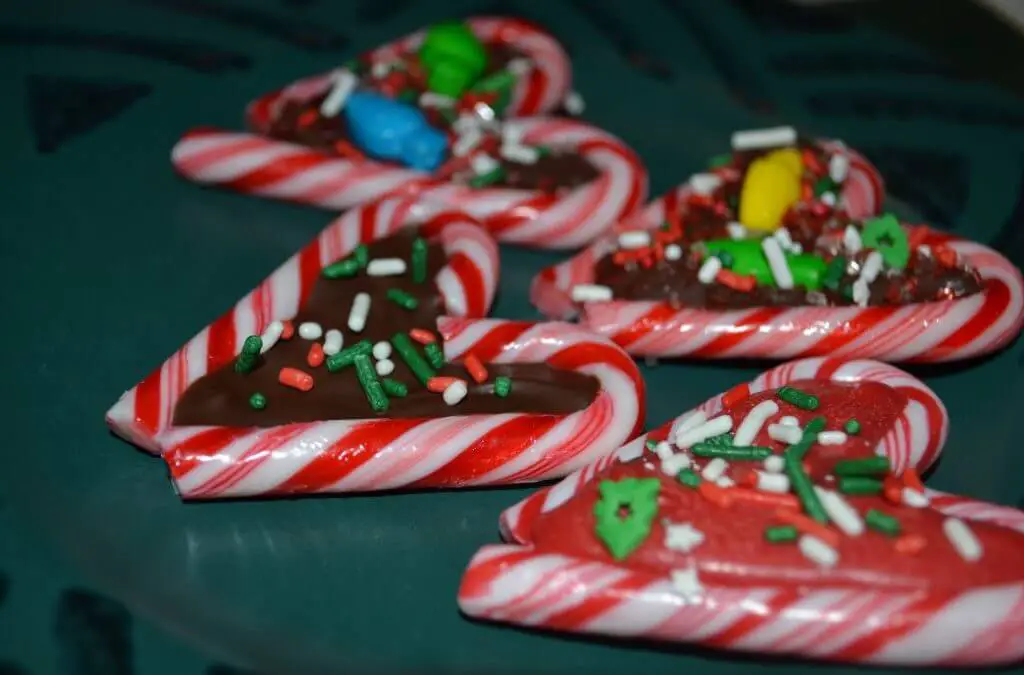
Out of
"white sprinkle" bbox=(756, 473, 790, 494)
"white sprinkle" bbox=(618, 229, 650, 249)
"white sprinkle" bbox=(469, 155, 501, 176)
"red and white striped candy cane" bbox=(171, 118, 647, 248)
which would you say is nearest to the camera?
"white sprinkle" bbox=(756, 473, 790, 494)

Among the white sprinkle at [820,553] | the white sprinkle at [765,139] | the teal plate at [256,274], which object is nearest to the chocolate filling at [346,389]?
the teal plate at [256,274]

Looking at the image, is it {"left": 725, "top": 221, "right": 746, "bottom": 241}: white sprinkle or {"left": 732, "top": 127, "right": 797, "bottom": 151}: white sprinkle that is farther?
{"left": 732, "top": 127, "right": 797, "bottom": 151}: white sprinkle

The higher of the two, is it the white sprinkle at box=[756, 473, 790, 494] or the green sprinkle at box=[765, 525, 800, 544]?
the white sprinkle at box=[756, 473, 790, 494]

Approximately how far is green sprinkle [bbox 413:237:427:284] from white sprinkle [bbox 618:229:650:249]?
55 cm

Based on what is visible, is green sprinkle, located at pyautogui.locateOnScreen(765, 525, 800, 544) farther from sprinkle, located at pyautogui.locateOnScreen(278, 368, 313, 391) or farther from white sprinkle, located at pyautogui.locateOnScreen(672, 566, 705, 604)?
sprinkle, located at pyautogui.locateOnScreen(278, 368, 313, 391)

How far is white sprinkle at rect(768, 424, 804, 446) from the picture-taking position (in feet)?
9.11

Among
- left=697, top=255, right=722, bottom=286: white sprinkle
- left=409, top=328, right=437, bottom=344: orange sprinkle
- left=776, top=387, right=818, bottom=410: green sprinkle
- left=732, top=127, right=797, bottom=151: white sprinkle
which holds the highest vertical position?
left=732, top=127, right=797, bottom=151: white sprinkle

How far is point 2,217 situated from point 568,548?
2017 millimetres

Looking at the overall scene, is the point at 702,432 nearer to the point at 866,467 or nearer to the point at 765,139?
the point at 866,467

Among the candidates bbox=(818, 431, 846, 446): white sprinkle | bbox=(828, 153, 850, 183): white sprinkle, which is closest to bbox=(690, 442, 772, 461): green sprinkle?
bbox=(818, 431, 846, 446): white sprinkle

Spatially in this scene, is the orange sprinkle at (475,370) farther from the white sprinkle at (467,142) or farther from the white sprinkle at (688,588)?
the white sprinkle at (467,142)

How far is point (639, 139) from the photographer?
397cm

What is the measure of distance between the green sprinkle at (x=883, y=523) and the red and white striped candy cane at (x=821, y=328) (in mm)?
639

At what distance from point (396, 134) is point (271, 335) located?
92cm
